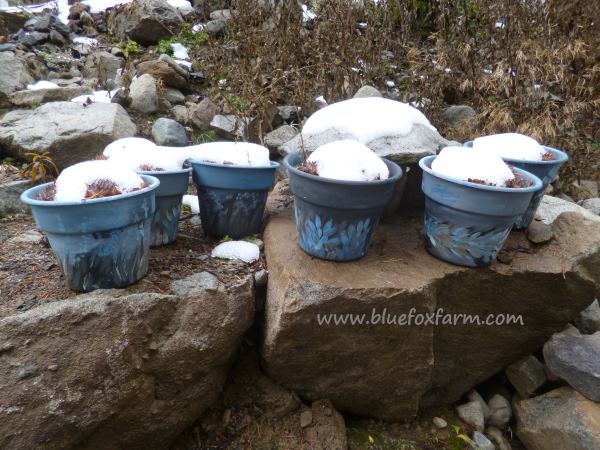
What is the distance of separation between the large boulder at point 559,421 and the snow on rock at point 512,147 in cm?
118

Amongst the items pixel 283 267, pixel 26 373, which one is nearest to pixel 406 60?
pixel 283 267

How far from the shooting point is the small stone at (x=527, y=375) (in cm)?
247

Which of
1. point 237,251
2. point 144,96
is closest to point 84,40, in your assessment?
point 144,96

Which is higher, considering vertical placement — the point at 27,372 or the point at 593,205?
the point at 27,372

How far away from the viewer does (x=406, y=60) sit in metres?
4.86

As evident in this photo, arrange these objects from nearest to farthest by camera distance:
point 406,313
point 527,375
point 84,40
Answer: point 406,313 → point 527,375 → point 84,40

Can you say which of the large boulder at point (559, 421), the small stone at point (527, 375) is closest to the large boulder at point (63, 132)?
the small stone at point (527, 375)

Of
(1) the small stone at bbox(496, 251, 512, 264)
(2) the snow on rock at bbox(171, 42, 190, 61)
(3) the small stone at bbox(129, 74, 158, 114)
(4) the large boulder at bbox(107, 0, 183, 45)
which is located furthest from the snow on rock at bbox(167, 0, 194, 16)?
(1) the small stone at bbox(496, 251, 512, 264)

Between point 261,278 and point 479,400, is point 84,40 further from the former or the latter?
point 479,400

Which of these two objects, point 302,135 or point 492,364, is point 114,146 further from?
point 492,364

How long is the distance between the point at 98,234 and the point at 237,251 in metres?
0.71

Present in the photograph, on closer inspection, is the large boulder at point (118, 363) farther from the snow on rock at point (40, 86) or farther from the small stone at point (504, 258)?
the snow on rock at point (40, 86)

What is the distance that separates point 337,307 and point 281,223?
2.29ft

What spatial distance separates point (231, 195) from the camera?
228 centimetres
